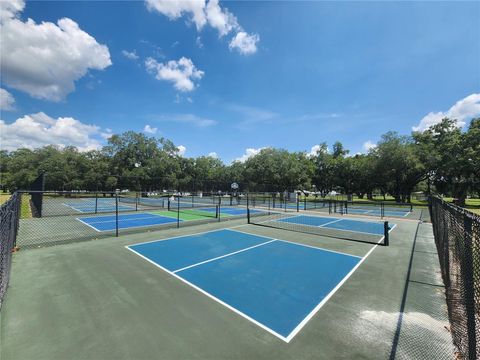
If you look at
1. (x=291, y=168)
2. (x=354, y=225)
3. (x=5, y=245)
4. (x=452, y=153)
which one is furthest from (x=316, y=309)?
(x=452, y=153)

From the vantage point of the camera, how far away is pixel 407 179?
4244 cm

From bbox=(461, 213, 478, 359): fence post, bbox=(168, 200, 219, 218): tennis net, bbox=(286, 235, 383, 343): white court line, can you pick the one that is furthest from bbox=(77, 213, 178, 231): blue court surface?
bbox=(461, 213, 478, 359): fence post

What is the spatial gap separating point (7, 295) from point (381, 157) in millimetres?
48396

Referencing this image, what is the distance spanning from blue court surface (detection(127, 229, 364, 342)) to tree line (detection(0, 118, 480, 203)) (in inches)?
1324

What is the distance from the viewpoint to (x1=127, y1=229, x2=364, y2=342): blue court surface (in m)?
4.81

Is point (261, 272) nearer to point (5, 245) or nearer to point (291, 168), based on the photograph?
point (5, 245)

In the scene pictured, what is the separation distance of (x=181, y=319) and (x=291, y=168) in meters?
42.6

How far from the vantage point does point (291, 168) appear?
4528cm

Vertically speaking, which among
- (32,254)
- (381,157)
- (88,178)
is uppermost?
(381,157)

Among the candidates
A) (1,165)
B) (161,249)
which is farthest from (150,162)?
(1,165)

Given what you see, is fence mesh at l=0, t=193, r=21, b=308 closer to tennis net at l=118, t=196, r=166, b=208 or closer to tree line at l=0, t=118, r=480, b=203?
tennis net at l=118, t=196, r=166, b=208

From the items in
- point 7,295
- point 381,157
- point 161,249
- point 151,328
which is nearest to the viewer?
point 151,328

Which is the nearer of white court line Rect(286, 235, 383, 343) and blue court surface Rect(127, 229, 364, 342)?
white court line Rect(286, 235, 383, 343)

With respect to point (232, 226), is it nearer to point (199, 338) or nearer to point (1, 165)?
point (199, 338)
